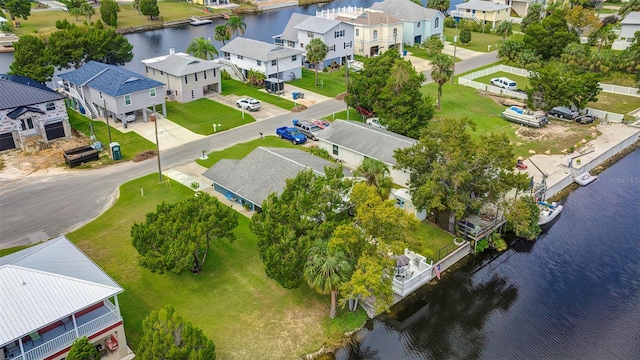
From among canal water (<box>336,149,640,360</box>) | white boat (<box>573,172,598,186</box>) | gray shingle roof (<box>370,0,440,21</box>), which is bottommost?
canal water (<box>336,149,640,360</box>)

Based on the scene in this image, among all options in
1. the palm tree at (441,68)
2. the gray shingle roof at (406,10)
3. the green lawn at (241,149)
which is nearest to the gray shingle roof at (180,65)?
the green lawn at (241,149)

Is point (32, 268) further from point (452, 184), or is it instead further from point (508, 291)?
point (508, 291)

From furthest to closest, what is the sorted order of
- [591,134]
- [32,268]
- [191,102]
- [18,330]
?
[191,102], [591,134], [32,268], [18,330]

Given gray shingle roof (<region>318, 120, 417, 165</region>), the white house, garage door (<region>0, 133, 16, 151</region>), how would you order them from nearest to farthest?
gray shingle roof (<region>318, 120, 417, 165</region>) < garage door (<region>0, 133, 16, 151</region>) < the white house

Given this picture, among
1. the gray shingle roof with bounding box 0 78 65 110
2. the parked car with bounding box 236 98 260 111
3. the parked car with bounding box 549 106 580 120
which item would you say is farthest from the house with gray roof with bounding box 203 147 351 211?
the parked car with bounding box 549 106 580 120

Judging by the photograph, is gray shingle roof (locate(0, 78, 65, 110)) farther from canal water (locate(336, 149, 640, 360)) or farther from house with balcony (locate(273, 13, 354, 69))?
canal water (locate(336, 149, 640, 360))

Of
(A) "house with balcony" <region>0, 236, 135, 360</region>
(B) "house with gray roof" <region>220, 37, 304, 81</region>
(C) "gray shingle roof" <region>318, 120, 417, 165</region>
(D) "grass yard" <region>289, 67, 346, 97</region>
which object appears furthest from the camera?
(B) "house with gray roof" <region>220, 37, 304, 81</region>

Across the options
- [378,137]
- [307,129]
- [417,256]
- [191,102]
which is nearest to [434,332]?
[417,256]
